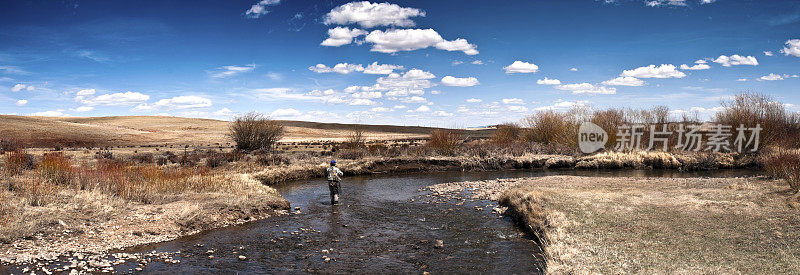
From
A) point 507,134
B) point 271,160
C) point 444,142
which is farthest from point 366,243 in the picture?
point 507,134

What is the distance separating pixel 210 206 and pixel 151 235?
2.67 meters

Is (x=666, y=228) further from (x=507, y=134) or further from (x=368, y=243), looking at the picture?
(x=507, y=134)

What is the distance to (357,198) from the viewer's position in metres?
19.5

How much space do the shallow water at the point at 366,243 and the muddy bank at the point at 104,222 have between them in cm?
61

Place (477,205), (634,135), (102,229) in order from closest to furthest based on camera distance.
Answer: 1. (102,229)
2. (477,205)
3. (634,135)

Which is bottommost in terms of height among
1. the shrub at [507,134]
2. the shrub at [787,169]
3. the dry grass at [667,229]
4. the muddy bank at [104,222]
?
the muddy bank at [104,222]

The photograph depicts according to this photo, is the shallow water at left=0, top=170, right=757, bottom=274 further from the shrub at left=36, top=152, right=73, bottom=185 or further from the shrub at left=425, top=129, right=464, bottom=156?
the shrub at left=425, top=129, right=464, bottom=156

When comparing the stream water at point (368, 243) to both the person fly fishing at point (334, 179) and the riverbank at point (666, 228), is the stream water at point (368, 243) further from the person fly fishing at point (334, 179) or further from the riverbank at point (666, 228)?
the riverbank at point (666, 228)

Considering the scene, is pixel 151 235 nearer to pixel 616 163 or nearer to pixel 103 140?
pixel 616 163

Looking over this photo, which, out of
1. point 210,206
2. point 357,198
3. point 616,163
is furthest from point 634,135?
point 210,206

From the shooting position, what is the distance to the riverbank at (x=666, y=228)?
8.13 m

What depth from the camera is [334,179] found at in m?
17.3

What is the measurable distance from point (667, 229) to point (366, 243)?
750cm

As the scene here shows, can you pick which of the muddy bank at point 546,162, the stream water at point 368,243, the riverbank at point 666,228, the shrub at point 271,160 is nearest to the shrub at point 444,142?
the muddy bank at point 546,162
